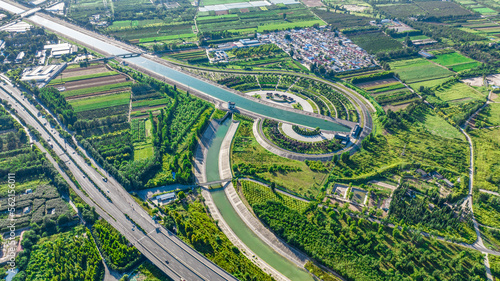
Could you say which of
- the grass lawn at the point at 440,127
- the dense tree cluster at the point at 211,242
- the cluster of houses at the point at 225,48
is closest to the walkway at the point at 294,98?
the cluster of houses at the point at 225,48

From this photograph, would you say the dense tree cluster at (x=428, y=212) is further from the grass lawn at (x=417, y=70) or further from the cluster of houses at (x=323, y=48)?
the cluster of houses at (x=323, y=48)

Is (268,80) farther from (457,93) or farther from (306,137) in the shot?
(457,93)

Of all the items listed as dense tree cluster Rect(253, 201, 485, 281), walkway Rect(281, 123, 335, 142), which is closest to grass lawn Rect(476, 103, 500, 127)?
walkway Rect(281, 123, 335, 142)

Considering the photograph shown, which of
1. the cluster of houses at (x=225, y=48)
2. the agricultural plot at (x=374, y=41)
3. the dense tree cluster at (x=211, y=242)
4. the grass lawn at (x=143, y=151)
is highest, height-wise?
the agricultural plot at (x=374, y=41)

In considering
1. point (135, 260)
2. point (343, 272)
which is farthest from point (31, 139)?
point (343, 272)

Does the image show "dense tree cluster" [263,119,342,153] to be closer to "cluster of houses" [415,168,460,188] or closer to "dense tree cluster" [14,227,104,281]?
"cluster of houses" [415,168,460,188]

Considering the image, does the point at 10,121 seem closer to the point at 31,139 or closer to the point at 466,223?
the point at 31,139

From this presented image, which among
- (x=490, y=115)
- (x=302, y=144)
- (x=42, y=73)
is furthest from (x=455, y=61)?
(x=42, y=73)
